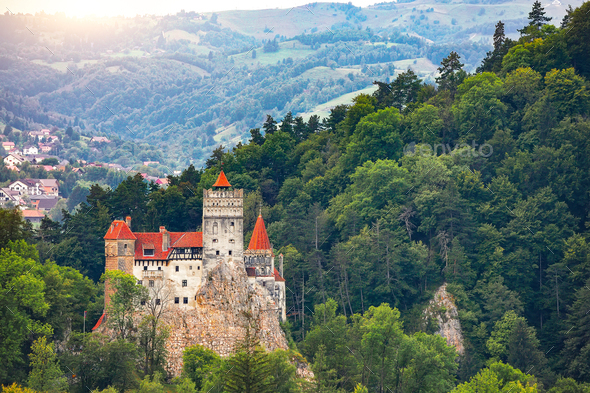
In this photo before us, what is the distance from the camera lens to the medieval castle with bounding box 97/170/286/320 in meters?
75.6

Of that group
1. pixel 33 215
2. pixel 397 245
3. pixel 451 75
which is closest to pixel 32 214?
pixel 33 215

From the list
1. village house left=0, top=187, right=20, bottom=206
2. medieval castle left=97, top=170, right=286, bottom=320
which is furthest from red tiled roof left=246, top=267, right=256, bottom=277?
village house left=0, top=187, right=20, bottom=206

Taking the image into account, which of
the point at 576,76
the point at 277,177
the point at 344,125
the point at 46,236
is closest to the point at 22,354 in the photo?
the point at 46,236

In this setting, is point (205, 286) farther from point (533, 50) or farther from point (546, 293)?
point (533, 50)

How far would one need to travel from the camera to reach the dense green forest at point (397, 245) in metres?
71.1

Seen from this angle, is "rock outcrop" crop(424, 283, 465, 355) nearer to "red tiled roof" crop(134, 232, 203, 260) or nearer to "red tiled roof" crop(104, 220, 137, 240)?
"red tiled roof" crop(134, 232, 203, 260)

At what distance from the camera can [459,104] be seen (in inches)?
4119

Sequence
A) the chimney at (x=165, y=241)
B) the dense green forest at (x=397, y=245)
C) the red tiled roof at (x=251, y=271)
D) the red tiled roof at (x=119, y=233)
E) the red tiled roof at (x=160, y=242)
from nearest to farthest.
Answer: the dense green forest at (x=397, y=245)
the red tiled roof at (x=119, y=233)
the red tiled roof at (x=160, y=242)
the chimney at (x=165, y=241)
the red tiled roof at (x=251, y=271)

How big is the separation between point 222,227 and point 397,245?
68.3 ft

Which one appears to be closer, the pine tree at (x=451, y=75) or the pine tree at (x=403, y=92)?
the pine tree at (x=451, y=75)

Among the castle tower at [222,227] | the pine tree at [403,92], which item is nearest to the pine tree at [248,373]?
the castle tower at [222,227]

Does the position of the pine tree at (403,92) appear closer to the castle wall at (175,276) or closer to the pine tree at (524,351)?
the pine tree at (524,351)

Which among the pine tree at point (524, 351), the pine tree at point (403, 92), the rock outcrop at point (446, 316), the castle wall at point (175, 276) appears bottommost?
the pine tree at point (524, 351)

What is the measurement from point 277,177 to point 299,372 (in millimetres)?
39096
